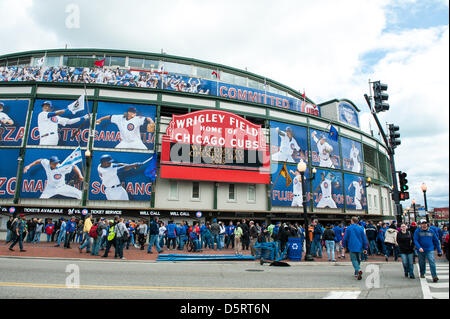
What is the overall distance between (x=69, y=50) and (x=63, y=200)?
68.9 feet

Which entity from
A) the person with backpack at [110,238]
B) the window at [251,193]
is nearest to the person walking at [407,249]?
the person with backpack at [110,238]

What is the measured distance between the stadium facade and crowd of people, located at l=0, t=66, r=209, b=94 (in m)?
0.10

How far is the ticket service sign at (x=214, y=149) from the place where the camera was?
85.2ft

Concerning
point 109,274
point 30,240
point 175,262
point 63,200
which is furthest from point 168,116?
point 109,274

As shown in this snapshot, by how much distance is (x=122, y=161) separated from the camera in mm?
25734

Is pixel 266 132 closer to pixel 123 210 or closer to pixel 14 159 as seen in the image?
pixel 123 210

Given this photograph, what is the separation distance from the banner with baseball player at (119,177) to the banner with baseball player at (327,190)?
61.7 feet

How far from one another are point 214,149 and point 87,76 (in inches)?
565

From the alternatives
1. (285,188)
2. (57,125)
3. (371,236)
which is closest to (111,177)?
(57,125)

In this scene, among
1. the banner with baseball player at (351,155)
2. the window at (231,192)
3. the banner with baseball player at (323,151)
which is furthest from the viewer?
the banner with baseball player at (351,155)

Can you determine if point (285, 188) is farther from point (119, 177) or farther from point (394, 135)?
point (394, 135)

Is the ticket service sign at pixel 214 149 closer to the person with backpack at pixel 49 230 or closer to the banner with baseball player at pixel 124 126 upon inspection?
the banner with baseball player at pixel 124 126

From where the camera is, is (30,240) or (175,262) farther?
(30,240)

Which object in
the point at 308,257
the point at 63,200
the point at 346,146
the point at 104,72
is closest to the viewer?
the point at 308,257
